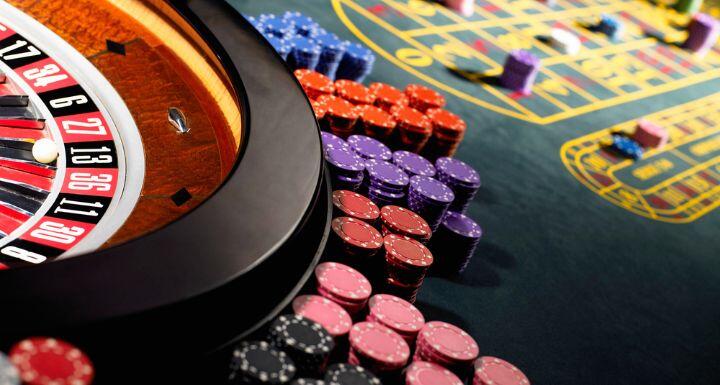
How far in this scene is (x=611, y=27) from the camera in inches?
400

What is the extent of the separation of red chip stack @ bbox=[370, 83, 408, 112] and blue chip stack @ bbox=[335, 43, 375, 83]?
2.54 feet

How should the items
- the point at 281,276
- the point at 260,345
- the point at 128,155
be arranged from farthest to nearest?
the point at 128,155
the point at 281,276
the point at 260,345

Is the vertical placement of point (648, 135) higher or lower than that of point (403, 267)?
lower

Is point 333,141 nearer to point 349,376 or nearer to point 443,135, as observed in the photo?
point 443,135

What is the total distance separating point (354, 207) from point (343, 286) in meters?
0.68

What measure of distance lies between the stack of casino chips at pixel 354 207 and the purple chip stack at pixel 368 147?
517mm

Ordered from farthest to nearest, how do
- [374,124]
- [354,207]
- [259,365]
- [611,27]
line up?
[611,27] < [374,124] < [354,207] < [259,365]

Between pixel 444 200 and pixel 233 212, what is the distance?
1743 mm

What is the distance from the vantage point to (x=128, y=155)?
3.26 metres

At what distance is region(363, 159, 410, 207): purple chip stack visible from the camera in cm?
401

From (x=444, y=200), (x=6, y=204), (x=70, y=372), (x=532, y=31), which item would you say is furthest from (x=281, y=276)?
(x=532, y=31)

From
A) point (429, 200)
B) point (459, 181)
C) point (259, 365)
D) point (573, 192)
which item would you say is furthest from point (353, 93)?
point (259, 365)

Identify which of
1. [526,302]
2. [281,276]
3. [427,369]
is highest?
[281,276]

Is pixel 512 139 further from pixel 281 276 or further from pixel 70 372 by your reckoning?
pixel 70 372
